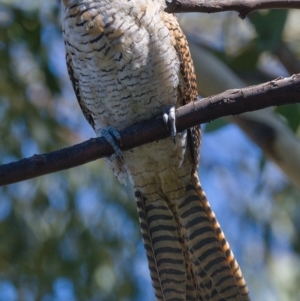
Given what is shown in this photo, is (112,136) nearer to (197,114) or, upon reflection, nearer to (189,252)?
(197,114)

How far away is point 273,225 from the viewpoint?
4.95 meters

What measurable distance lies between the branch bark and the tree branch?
22 cm

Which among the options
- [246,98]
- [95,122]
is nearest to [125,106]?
[95,122]

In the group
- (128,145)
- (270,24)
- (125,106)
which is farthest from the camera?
(270,24)

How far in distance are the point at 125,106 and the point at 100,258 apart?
163cm

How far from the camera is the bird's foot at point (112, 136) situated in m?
2.44

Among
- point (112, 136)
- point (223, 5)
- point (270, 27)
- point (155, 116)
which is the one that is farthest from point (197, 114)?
point (270, 27)

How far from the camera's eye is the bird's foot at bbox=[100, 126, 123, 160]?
2443 millimetres

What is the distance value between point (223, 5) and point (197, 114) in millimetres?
320

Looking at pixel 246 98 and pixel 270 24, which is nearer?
pixel 246 98

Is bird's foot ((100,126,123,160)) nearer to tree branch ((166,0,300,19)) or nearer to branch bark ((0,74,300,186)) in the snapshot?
branch bark ((0,74,300,186))

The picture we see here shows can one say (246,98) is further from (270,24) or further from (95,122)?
(270,24)

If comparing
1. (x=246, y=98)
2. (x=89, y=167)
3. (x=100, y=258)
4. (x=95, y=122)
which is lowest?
(x=246, y=98)

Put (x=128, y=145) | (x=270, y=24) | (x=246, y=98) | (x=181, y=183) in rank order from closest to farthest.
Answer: (x=246, y=98) → (x=128, y=145) → (x=181, y=183) → (x=270, y=24)
